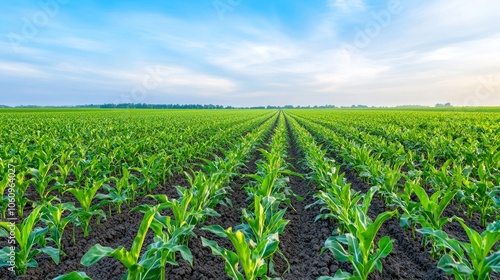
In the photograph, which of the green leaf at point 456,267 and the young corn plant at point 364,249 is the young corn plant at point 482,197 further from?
the young corn plant at point 364,249

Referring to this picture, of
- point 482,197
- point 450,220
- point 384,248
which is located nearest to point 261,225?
point 384,248

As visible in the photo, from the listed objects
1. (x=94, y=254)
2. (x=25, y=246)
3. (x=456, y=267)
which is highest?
(x=94, y=254)

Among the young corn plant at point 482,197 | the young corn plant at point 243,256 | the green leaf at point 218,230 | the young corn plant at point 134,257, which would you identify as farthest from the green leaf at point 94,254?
A: the young corn plant at point 482,197

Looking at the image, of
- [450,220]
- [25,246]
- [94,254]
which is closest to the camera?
[94,254]

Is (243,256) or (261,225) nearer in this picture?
(243,256)

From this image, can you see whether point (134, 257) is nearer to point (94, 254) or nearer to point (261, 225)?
point (94, 254)

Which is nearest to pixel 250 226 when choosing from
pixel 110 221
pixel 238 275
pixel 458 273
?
pixel 238 275

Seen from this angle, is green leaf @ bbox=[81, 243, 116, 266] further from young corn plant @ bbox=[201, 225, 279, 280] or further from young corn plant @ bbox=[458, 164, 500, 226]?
young corn plant @ bbox=[458, 164, 500, 226]

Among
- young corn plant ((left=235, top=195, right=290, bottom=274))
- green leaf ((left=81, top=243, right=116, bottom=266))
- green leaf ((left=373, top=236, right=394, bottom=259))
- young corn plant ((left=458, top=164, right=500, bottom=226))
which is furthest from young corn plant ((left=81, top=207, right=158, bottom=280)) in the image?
young corn plant ((left=458, top=164, right=500, bottom=226))

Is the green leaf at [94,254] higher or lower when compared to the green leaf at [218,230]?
higher

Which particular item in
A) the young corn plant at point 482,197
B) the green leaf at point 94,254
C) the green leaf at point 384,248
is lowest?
the young corn plant at point 482,197

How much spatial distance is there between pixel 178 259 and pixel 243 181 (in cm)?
449

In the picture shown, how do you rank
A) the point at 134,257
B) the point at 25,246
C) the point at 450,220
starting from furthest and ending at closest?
the point at 450,220 < the point at 25,246 < the point at 134,257

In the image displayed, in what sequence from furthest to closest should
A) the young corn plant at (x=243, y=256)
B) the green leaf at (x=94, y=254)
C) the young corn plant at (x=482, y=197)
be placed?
1. the young corn plant at (x=482, y=197)
2. the young corn plant at (x=243, y=256)
3. the green leaf at (x=94, y=254)
